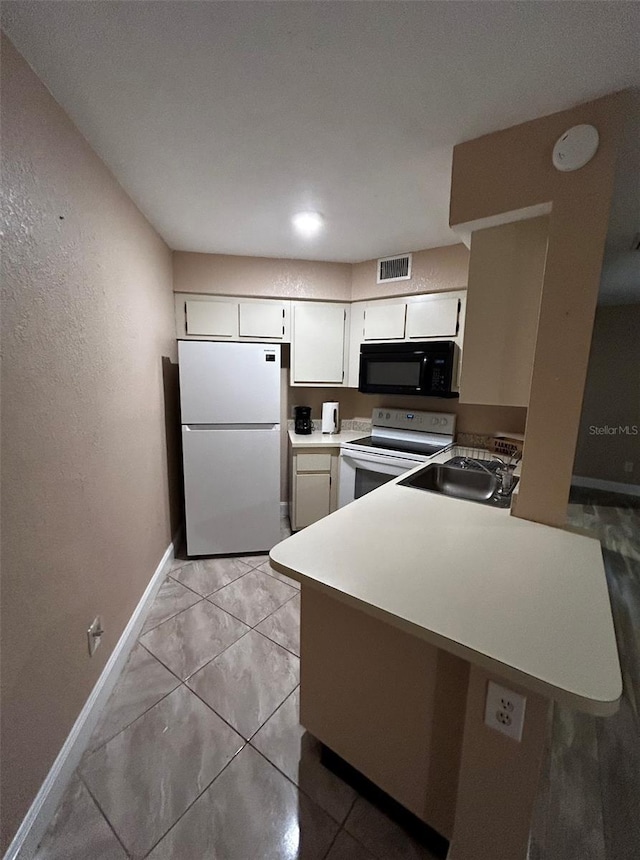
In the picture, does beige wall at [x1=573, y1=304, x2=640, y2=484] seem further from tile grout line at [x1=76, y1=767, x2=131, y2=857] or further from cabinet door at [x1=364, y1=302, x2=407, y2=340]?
tile grout line at [x1=76, y1=767, x2=131, y2=857]

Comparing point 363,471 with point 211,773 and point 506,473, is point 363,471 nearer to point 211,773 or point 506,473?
point 506,473

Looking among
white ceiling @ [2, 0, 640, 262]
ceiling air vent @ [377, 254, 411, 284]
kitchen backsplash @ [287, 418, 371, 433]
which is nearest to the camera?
white ceiling @ [2, 0, 640, 262]

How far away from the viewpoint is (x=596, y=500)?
13.0 ft

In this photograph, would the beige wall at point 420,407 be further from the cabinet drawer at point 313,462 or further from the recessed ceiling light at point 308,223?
the recessed ceiling light at point 308,223

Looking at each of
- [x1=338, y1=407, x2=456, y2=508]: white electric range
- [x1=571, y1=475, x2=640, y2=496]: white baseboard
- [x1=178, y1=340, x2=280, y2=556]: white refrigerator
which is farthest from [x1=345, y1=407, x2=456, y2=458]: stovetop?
[x1=571, y1=475, x2=640, y2=496]: white baseboard

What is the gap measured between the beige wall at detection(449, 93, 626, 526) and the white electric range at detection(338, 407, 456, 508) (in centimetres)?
110

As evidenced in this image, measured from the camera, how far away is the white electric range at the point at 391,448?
2406 millimetres

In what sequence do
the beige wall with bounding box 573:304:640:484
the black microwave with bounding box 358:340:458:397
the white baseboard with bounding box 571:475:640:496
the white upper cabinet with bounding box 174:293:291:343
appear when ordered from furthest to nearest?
the white baseboard with bounding box 571:475:640:496, the beige wall with bounding box 573:304:640:484, the white upper cabinet with bounding box 174:293:291:343, the black microwave with bounding box 358:340:458:397

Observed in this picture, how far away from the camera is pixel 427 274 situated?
240 cm

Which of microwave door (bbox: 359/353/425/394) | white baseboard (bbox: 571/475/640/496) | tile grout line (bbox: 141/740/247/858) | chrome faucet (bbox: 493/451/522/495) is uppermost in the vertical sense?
microwave door (bbox: 359/353/425/394)

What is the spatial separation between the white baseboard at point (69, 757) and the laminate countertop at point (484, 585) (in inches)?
41.8

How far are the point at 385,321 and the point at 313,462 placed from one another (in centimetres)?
126

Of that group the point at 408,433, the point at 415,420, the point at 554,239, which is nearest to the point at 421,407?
the point at 415,420

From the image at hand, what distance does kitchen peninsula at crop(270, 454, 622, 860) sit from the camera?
696mm
